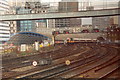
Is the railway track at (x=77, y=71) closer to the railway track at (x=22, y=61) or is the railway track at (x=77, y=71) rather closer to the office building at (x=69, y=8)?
the railway track at (x=22, y=61)

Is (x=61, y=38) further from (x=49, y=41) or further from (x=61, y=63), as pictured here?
(x=61, y=63)

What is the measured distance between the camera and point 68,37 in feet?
18.9

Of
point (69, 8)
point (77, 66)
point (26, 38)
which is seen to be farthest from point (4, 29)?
point (77, 66)

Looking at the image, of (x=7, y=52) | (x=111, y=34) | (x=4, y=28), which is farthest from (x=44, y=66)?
(x=111, y=34)

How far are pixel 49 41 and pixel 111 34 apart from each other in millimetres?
2564

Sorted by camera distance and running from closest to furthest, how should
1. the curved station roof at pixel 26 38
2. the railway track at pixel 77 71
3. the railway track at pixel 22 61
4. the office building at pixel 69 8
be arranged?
the office building at pixel 69 8
the railway track at pixel 77 71
the curved station roof at pixel 26 38
the railway track at pixel 22 61

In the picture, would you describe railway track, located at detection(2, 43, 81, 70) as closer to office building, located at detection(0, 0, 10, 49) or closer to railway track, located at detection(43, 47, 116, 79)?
office building, located at detection(0, 0, 10, 49)

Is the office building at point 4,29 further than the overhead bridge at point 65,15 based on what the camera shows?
Yes

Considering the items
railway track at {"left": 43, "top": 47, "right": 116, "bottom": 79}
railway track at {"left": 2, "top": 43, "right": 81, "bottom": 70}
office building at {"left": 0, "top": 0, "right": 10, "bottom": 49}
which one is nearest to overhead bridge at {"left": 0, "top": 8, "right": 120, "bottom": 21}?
office building at {"left": 0, "top": 0, "right": 10, "bottom": 49}

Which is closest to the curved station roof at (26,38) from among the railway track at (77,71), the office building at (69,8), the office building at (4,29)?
the office building at (4,29)

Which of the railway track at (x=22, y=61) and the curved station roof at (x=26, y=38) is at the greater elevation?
the curved station roof at (x=26, y=38)

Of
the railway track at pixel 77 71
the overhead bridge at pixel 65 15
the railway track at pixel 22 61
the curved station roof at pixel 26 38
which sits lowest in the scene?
the railway track at pixel 77 71

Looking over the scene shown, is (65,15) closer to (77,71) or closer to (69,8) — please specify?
(69,8)

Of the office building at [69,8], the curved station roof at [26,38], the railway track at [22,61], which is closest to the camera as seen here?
the office building at [69,8]
